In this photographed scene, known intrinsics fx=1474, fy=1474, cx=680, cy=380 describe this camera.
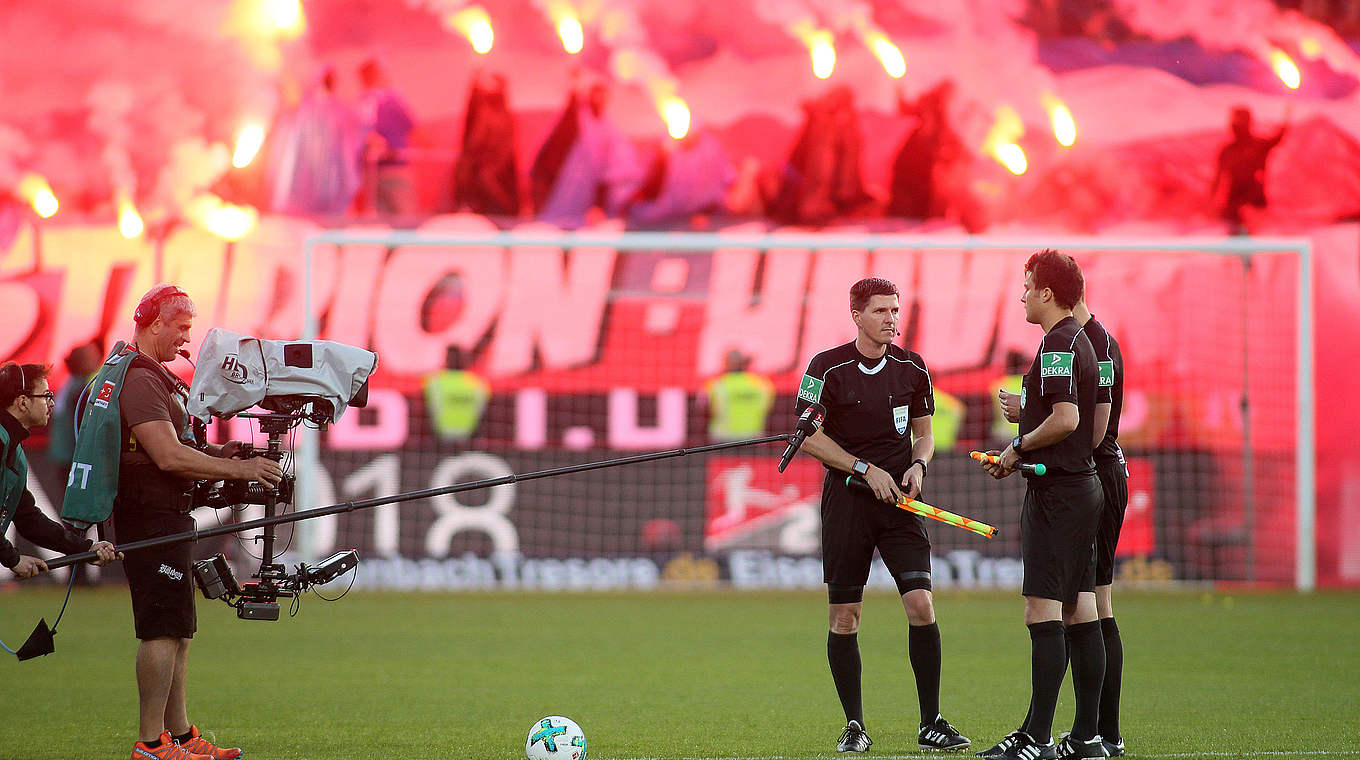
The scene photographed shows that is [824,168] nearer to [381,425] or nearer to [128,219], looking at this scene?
[381,425]

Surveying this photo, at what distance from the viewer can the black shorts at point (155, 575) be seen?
5332mm

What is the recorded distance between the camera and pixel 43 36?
52.0 ft

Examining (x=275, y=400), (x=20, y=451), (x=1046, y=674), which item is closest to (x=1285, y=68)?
(x=1046, y=674)

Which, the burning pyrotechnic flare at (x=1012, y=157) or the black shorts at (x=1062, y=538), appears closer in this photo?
the black shorts at (x=1062, y=538)

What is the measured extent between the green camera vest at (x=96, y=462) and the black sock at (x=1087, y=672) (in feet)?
11.5

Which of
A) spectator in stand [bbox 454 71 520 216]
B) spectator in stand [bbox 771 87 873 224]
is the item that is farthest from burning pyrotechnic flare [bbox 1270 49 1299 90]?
spectator in stand [bbox 454 71 520 216]

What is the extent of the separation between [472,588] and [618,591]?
4.72ft

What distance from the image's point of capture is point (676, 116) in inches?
635

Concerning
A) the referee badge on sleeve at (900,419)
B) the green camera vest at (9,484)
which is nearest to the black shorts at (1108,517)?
the referee badge on sleeve at (900,419)

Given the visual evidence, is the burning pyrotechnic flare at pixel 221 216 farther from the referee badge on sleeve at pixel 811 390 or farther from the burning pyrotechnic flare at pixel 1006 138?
the referee badge on sleeve at pixel 811 390

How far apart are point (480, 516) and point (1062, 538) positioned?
9666 mm

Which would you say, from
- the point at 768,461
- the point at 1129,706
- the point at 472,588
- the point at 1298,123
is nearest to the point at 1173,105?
the point at 1298,123

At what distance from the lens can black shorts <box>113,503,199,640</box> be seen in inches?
210

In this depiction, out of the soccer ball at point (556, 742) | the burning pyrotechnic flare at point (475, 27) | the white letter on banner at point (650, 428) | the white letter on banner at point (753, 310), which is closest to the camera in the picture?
A: the soccer ball at point (556, 742)
